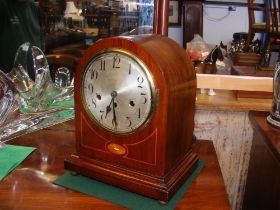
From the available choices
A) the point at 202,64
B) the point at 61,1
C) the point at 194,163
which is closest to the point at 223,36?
the point at 61,1

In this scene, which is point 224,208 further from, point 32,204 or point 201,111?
point 201,111

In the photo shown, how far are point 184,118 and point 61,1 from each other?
1.56 m

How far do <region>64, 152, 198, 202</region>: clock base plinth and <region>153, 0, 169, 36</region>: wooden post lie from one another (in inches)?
10.4

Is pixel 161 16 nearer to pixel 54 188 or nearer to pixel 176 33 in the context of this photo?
pixel 54 188

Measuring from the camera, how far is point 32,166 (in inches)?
24.9

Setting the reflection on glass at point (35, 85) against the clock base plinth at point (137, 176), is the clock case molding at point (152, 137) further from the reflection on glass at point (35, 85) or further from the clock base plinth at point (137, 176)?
the reflection on glass at point (35, 85)

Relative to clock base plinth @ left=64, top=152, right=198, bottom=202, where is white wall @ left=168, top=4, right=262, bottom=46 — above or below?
above

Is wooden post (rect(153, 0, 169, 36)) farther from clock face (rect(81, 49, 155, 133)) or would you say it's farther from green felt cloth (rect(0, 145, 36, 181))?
green felt cloth (rect(0, 145, 36, 181))

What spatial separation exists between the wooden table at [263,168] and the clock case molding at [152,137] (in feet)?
0.74

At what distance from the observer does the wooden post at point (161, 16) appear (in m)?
0.63

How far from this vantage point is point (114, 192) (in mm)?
554

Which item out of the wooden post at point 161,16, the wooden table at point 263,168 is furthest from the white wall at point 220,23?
the wooden post at point 161,16

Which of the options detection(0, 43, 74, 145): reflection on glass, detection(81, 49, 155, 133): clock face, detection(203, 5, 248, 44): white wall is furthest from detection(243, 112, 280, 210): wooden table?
detection(203, 5, 248, 44): white wall

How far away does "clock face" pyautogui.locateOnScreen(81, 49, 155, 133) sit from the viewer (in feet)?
1.64
